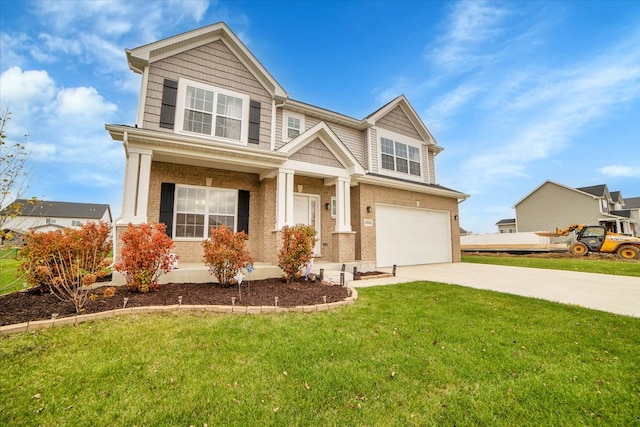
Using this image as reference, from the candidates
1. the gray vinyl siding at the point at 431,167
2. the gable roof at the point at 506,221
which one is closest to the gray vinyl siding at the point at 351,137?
the gray vinyl siding at the point at 431,167

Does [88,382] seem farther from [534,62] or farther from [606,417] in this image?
[534,62]

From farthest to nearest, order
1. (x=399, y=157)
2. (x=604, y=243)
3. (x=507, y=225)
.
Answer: (x=507, y=225) < (x=604, y=243) < (x=399, y=157)

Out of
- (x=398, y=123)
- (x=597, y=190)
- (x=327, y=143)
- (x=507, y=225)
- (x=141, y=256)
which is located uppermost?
(x=398, y=123)

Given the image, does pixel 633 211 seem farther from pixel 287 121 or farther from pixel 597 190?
pixel 287 121

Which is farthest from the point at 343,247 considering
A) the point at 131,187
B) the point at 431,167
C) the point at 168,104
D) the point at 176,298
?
the point at 431,167

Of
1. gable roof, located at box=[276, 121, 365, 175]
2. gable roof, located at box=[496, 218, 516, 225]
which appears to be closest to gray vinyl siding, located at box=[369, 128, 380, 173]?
gable roof, located at box=[276, 121, 365, 175]

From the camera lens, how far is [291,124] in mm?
11297

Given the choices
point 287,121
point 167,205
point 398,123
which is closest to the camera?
point 167,205

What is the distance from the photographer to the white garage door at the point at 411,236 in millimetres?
11289

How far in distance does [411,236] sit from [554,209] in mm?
26573

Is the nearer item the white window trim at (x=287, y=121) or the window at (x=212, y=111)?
the window at (x=212, y=111)

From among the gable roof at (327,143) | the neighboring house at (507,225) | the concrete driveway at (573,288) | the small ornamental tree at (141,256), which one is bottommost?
the concrete driveway at (573,288)

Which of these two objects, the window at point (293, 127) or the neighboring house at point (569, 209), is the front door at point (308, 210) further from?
the neighboring house at point (569, 209)

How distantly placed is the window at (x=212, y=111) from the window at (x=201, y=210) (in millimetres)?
1834
